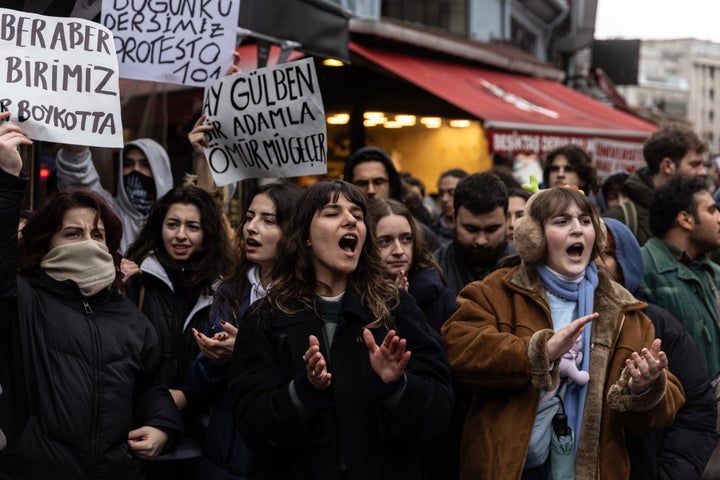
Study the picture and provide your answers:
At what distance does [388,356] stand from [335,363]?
27cm

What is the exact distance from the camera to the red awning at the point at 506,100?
11344mm

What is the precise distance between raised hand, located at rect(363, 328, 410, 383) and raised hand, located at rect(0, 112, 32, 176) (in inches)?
55.8

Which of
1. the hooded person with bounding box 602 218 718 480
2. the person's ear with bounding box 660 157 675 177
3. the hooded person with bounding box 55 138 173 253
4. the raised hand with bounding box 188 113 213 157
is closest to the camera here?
the hooded person with bounding box 602 218 718 480

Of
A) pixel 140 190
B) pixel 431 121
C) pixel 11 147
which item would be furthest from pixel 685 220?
pixel 431 121

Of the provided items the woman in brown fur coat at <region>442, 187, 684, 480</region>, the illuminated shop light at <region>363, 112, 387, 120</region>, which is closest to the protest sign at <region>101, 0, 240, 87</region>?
the woman in brown fur coat at <region>442, 187, 684, 480</region>

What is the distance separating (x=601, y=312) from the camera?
3865mm

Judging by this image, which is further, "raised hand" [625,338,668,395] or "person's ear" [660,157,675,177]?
"person's ear" [660,157,675,177]

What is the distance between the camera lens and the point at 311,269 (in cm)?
359

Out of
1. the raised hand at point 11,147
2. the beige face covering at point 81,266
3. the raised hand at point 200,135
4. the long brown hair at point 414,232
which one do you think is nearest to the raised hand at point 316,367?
the beige face covering at point 81,266

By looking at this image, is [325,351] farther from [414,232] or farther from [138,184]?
[138,184]

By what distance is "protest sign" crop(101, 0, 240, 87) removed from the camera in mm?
5039

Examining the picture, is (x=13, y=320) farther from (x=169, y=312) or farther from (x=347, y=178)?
(x=347, y=178)

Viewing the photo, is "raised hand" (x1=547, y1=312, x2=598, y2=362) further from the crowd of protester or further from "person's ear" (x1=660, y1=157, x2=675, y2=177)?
"person's ear" (x1=660, y1=157, x2=675, y2=177)

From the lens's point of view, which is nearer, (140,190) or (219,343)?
(219,343)
